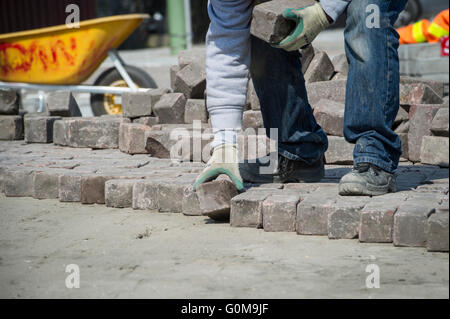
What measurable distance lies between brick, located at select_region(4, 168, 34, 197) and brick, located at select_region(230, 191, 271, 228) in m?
1.42

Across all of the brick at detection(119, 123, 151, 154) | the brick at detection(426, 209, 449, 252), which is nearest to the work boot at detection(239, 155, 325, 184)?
the brick at detection(426, 209, 449, 252)

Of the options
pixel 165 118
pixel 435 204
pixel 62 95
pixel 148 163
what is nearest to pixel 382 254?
pixel 435 204

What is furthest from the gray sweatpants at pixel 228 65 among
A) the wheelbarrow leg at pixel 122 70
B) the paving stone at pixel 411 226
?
the wheelbarrow leg at pixel 122 70

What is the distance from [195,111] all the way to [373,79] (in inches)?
78.5

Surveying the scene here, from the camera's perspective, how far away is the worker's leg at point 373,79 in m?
2.91

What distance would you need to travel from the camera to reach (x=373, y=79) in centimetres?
294

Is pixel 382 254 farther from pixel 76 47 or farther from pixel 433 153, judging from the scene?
pixel 76 47

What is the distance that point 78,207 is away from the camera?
3.59 m

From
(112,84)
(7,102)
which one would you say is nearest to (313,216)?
(7,102)

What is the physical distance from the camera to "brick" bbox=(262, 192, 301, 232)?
2926 mm

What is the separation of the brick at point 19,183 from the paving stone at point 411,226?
7.03 ft

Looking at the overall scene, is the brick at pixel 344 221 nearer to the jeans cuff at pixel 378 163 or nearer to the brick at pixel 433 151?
the jeans cuff at pixel 378 163

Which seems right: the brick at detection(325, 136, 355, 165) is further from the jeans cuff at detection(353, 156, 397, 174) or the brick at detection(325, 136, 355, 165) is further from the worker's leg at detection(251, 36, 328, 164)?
the jeans cuff at detection(353, 156, 397, 174)

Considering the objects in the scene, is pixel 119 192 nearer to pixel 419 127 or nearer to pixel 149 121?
pixel 149 121
